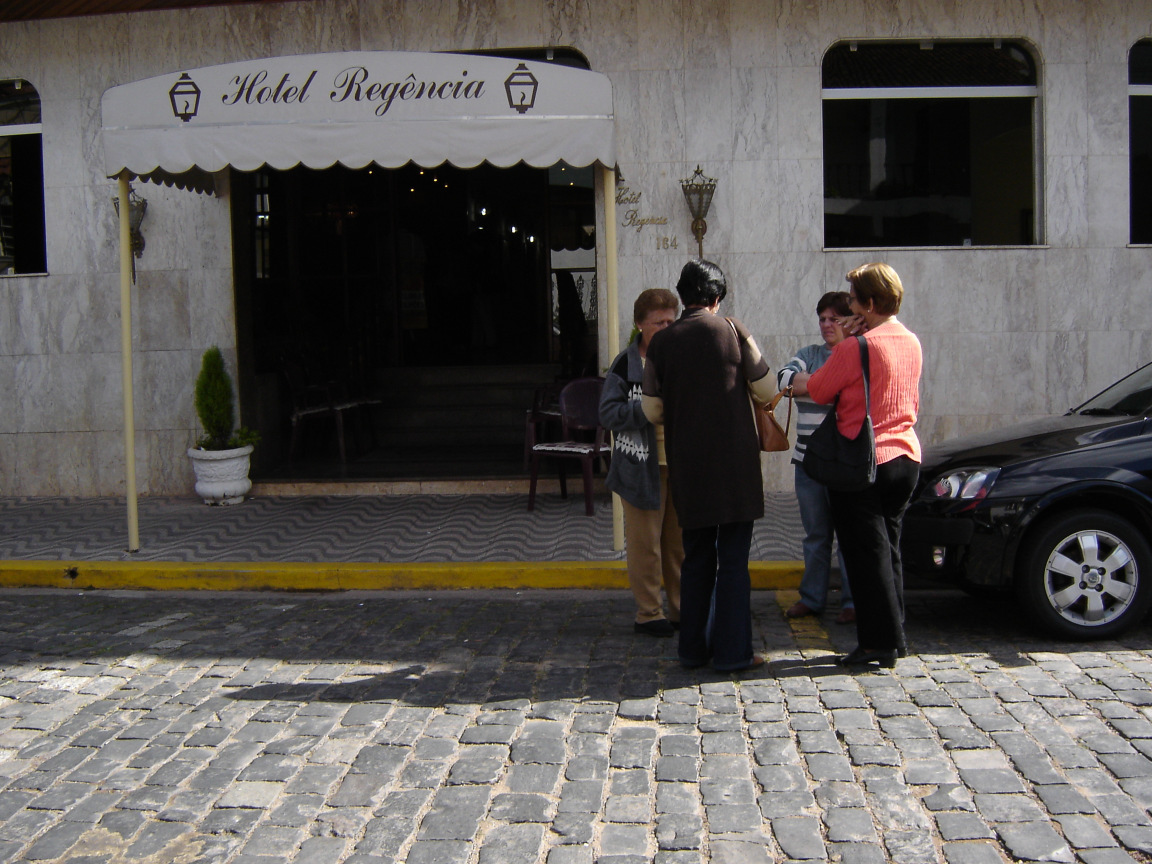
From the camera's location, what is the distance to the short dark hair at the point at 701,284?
196 inches

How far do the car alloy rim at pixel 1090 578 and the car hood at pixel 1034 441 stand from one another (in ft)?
1.61

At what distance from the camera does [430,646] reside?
572 cm

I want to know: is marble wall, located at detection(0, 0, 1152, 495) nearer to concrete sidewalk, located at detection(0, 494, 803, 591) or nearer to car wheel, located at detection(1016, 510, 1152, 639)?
concrete sidewalk, located at detection(0, 494, 803, 591)

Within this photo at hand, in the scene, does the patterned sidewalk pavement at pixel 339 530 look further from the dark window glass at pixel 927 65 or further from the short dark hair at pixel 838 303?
the dark window glass at pixel 927 65

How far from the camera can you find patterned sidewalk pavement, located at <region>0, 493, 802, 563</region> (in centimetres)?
773

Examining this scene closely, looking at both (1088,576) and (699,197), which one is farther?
(699,197)

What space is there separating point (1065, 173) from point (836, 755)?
25.0 feet

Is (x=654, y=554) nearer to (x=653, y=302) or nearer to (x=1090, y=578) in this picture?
(x=653, y=302)

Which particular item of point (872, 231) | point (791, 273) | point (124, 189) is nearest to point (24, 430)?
point (124, 189)

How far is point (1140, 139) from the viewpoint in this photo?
9906 millimetres

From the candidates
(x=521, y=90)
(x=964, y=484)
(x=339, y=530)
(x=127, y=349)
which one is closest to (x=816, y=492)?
(x=964, y=484)

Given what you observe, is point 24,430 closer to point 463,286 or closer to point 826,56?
point 463,286

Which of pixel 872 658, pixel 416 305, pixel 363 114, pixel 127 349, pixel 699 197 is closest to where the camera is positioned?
pixel 872 658

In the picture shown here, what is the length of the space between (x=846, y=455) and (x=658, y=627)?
1504 mm
